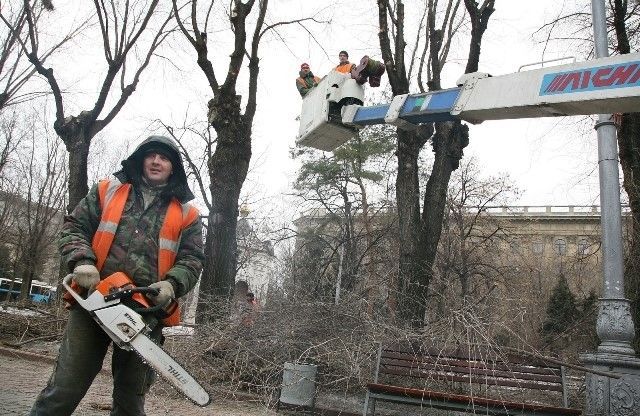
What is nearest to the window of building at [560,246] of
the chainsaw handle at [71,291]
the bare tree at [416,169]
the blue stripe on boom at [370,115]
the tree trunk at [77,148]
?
the bare tree at [416,169]

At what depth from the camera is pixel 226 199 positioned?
1019 cm

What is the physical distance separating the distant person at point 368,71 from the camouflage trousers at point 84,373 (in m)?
3.01

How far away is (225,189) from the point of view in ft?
33.5

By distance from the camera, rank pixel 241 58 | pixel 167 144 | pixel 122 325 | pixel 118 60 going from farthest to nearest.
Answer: pixel 118 60
pixel 241 58
pixel 167 144
pixel 122 325

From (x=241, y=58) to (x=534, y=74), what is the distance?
815 centimetres

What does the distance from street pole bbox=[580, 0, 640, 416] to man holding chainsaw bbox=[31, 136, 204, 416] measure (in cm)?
491

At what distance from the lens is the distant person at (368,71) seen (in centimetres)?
503

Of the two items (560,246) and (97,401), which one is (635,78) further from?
(560,246)

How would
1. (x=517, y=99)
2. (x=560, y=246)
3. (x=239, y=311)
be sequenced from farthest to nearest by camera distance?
1. (x=560, y=246)
2. (x=239, y=311)
3. (x=517, y=99)

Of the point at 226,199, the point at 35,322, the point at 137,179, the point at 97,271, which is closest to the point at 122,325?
the point at 97,271

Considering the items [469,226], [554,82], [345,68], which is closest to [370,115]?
[345,68]

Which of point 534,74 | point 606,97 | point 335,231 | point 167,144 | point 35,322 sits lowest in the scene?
point 35,322

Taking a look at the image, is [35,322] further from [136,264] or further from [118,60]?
[136,264]

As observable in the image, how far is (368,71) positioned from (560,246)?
139ft
